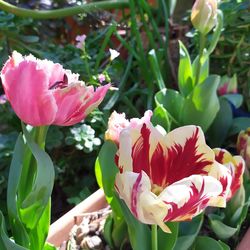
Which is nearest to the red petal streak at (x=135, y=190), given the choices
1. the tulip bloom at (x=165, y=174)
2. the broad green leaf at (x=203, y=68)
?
the tulip bloom at (x=165, y=174)

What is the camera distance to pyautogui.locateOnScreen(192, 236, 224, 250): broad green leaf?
61cm

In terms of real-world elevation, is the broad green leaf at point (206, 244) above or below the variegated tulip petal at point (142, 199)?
below

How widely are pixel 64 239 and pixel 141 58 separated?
0.41 metres

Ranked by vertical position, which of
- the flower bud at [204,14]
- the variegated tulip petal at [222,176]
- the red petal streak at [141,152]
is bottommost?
the variegated tulip petal at [222,176]

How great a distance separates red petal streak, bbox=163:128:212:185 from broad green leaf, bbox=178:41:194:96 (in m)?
0.28

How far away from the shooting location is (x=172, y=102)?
2.68 feet

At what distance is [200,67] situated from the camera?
78 centimetres

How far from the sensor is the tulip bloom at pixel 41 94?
45 centimetres

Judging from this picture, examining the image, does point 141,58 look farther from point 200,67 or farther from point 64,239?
point 64,239

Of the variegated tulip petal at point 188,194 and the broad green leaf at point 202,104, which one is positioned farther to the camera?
the broad green leaf at point 202,104

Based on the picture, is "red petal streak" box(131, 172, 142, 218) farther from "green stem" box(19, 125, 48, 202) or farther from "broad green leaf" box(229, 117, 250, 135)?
"broad green leaf" box(229, 117, 250, 135)

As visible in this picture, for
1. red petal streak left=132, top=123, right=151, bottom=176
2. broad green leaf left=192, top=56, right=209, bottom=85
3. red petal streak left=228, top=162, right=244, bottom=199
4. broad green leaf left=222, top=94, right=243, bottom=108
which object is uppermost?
red petal streak left=132, top=123, right=151, bottom=176

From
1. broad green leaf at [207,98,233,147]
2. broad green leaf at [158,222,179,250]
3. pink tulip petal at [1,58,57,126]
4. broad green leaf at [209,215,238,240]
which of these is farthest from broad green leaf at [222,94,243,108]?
pink tulip petal at [1,58,57,126]

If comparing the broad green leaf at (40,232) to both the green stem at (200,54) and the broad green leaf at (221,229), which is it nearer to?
the broad green leaf at (221,229)
